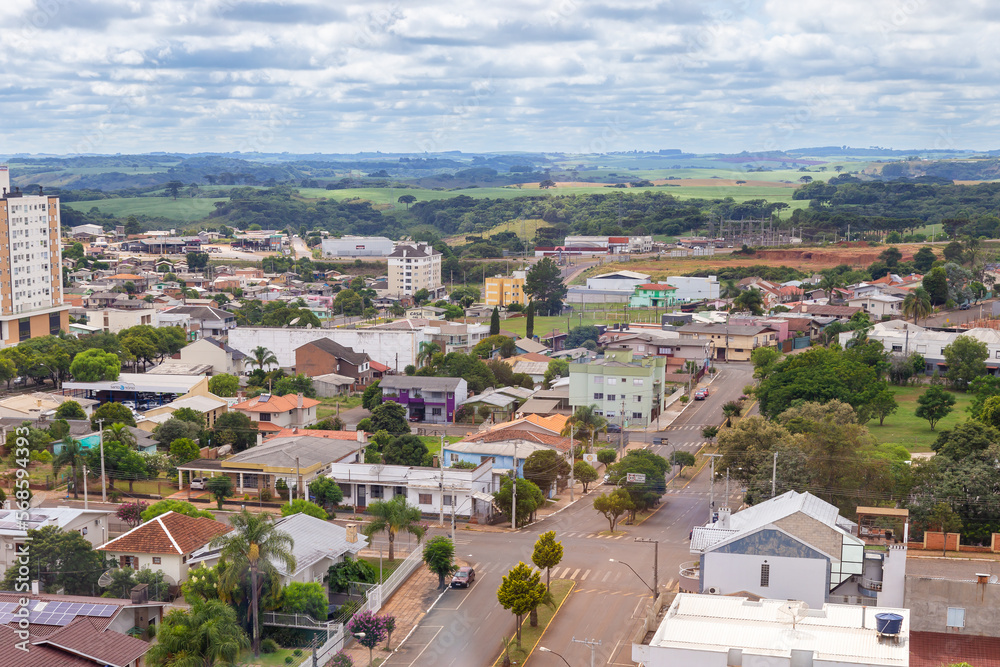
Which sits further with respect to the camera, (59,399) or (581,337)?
(581,337)

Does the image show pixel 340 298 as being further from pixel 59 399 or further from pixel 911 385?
pixel 911 385

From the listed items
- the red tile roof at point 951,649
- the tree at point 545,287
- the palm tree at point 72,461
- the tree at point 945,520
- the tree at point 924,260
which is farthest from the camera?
the tree at point 924,260

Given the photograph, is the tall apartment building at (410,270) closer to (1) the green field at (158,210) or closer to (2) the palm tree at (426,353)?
(2) the palm tree at (426,353)

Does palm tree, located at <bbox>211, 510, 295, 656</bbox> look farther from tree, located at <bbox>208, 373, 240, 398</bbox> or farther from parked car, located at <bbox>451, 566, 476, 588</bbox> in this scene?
tree, located at <bbox>208, 373, 240, 398</bbox>

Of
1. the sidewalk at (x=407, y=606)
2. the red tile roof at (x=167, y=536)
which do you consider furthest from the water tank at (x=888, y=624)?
the red tile roof at (x=167, y=536)

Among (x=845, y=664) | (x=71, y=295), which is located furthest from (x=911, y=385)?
(x=71, y=295)

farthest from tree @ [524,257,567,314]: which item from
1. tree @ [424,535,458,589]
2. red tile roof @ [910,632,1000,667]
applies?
red tile roof @ [910,632,1000,667]

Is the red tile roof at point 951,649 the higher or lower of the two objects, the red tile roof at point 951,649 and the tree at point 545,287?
the lower
